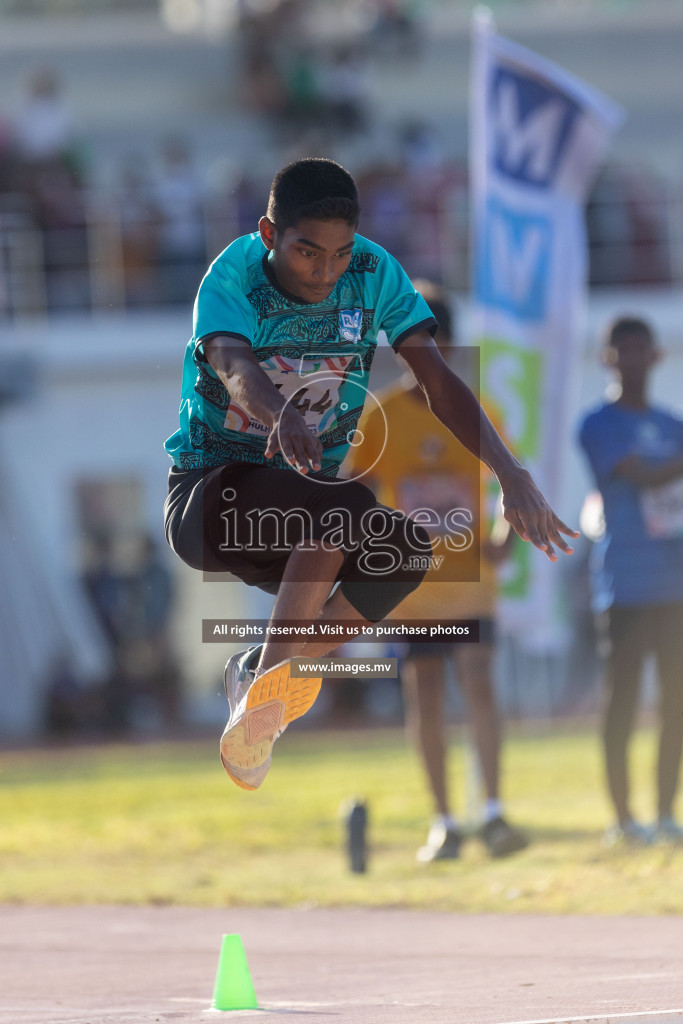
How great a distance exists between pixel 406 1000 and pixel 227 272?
2.09 m

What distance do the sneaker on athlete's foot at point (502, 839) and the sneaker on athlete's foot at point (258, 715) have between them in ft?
8.77

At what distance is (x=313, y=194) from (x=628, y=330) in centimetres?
317

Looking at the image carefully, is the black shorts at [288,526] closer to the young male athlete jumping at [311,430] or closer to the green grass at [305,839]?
the young male athlete jumping at [311,430]

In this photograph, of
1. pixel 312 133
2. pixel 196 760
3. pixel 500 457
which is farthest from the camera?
pixel 312 133

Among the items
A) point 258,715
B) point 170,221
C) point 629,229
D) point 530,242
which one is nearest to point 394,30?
point 629,229

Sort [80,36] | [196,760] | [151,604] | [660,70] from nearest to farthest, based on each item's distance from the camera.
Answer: [196,760] < [151,604] < [80,36] < [660,70]

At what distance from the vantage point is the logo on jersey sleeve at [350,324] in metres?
4.15

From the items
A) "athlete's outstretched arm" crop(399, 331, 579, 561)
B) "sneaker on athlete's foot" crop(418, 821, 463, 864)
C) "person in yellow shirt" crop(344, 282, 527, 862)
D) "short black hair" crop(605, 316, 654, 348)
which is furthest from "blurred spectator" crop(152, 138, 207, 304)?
"athlete's outstretched arm" crop(399, 331, 579, 561)

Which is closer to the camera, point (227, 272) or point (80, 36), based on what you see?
point (227, 272)

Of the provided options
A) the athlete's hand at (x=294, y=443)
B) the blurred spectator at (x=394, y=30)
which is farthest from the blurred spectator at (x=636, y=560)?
the blurred spectator at (x=394, y=30)

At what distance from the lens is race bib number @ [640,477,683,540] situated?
6.77m

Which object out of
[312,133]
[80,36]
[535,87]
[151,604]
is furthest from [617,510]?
[80,36]

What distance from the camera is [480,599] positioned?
689 cm

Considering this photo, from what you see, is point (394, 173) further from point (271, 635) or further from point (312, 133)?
point (271, 635)
